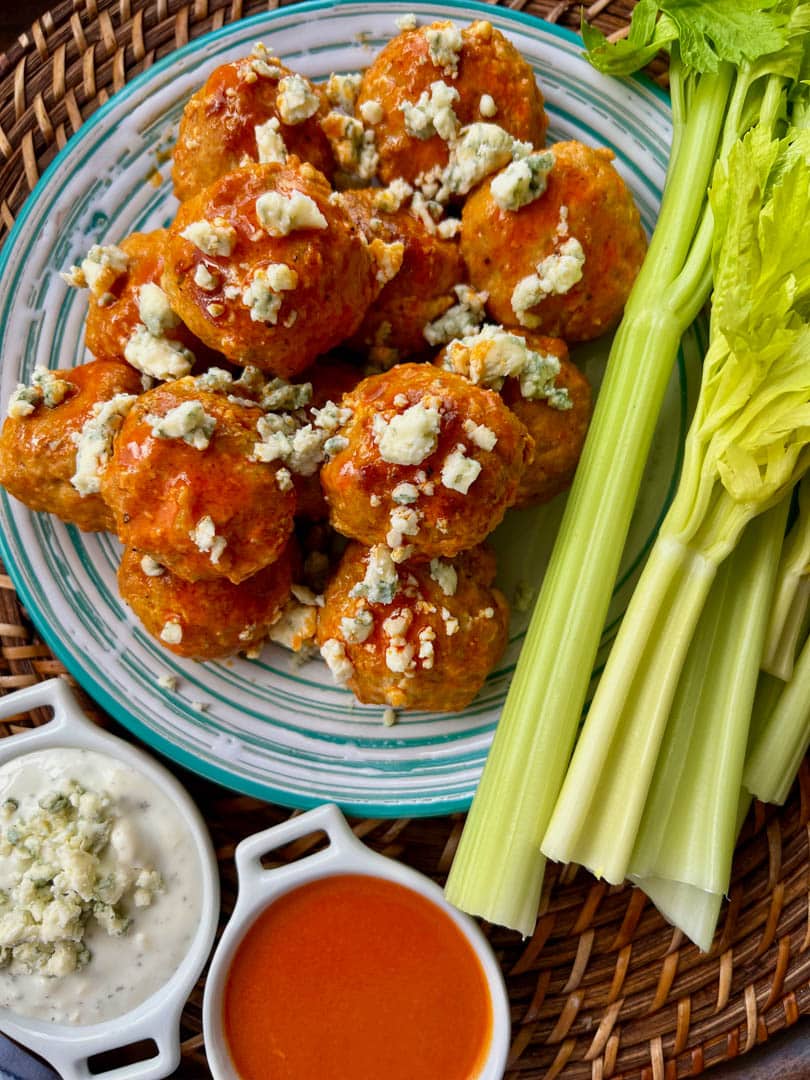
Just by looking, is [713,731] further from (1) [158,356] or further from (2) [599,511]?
(1) [158,356]

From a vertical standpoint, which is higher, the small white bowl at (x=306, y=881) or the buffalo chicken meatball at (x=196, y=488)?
the buffalo chicken meatball at (x=196, y=488)

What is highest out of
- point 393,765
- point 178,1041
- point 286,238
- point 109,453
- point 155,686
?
point 286,238

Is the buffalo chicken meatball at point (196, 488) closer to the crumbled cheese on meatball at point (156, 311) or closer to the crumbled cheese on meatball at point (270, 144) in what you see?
the crumbled cheese on meatball at point (156, 311)

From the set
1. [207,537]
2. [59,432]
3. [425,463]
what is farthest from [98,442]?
[425,463]

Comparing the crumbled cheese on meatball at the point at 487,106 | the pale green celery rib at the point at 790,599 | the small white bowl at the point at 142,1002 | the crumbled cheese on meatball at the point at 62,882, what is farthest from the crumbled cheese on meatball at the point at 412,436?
the crumbled cheese on meatball at the point at 62,882

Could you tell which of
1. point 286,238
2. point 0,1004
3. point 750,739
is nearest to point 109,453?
point 286,238

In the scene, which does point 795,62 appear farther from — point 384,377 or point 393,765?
point 393,765

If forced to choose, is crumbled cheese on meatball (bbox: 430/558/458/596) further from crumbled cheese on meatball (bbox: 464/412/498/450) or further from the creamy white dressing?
the creamy white dressing
